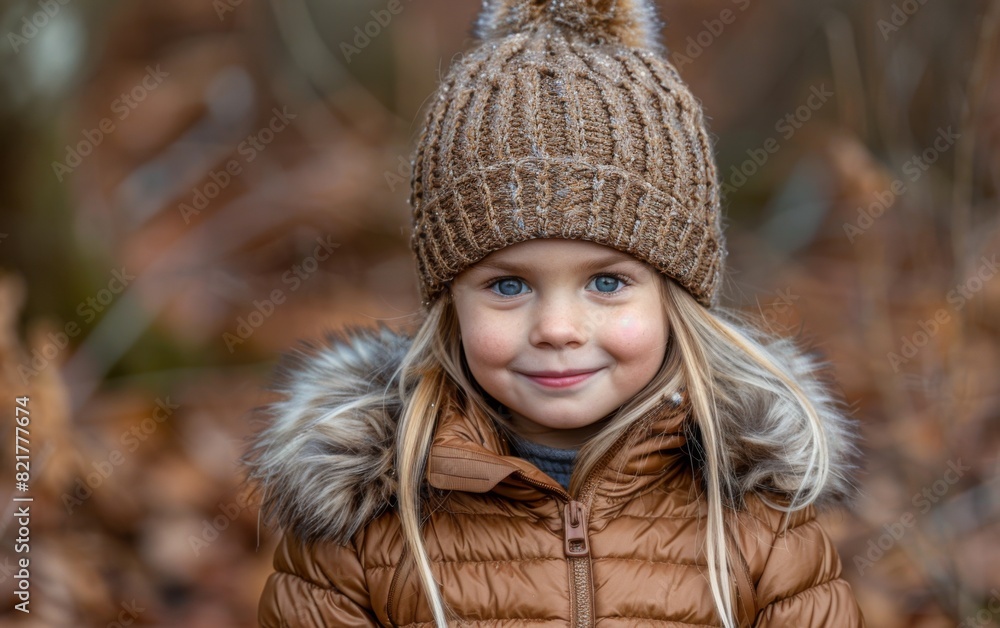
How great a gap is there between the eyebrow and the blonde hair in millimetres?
176

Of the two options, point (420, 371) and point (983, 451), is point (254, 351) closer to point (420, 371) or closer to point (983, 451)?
point (420, 371)

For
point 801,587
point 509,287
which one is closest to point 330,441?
point 509,287

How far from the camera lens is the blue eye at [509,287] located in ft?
8.21

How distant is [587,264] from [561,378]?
276 mm

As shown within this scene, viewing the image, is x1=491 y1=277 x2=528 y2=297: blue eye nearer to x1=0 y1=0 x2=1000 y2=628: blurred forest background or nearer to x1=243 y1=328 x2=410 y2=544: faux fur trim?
x1=243 y1=328 x2=410 y2=544: faux fur trim

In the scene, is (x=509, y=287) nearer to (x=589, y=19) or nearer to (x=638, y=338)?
(x=638, y=338)

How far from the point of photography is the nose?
2383 millimetres

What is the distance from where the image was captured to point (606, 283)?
251cm

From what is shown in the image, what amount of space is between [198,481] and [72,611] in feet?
2.72

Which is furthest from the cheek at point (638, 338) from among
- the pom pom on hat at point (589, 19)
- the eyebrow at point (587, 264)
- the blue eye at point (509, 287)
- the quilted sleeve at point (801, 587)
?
the pom pom on hat at point (589, 19)

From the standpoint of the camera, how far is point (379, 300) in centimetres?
584

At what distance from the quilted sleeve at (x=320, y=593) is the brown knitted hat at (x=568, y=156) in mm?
701

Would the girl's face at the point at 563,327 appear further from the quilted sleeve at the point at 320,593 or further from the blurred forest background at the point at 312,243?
the blurred forest background at the point at 312,243

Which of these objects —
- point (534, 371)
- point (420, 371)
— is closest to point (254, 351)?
point (420, 371)
